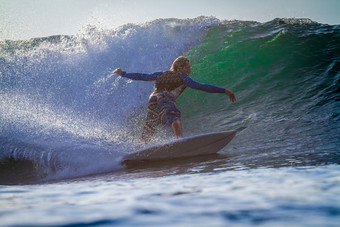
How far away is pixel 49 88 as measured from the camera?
11000mm

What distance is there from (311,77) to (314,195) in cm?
790

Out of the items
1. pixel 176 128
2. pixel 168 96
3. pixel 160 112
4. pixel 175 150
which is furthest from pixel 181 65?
pixel 175 150

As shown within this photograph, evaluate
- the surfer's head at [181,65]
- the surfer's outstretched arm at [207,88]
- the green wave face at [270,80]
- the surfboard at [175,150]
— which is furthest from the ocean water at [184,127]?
the surfer's head at [181,65]

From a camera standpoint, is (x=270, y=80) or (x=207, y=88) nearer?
(x=207, y=88)

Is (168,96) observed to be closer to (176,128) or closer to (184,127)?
(176,128)

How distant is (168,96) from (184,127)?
9.62 feet

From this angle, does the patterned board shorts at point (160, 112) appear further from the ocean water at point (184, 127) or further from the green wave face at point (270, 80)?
the green wave face at point (270, 80)

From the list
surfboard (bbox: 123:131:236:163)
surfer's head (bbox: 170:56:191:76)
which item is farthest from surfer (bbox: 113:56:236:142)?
surfboard (bbox: 123:131:236:163)

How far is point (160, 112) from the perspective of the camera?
506cm

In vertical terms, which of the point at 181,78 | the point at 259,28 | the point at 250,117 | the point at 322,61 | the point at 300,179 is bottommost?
the point at 300,179

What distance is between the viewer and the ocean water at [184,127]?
0.96m

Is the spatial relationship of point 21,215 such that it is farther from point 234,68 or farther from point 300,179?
point 234,68

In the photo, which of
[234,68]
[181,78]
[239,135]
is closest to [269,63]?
[234,68]

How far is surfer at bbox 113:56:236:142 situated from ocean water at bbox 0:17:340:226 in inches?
17.4
